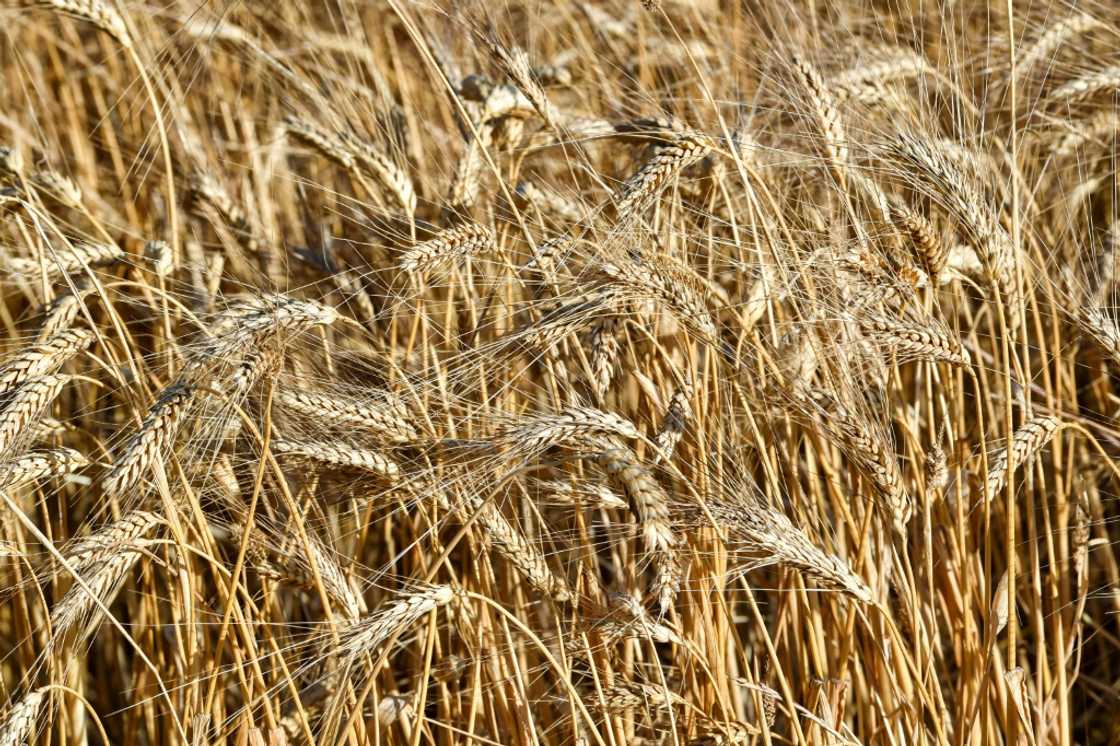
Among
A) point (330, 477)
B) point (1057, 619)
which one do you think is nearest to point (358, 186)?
point (330, 477)

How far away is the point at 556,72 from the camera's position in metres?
1.90

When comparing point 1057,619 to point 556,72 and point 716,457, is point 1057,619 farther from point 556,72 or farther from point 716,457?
point 556,72

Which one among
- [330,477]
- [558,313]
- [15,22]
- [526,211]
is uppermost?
[15,22]

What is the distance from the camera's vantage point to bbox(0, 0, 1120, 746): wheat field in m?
1.35

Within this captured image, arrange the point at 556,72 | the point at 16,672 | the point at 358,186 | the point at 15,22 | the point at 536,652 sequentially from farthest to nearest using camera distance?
the point at 15,22 → the point at 358,186 → the point at 16,672 → the point at 556,72 → the point at 536,652

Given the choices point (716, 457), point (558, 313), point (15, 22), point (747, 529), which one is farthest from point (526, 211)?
point (15, 22)

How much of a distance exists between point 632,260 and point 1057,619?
90 centimetres

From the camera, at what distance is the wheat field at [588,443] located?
1346 mm

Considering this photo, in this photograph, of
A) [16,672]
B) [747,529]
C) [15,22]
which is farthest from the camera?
[15,22]

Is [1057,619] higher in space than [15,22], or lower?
lower

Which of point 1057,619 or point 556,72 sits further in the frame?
point 556,72

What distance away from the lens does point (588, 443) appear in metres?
1.32

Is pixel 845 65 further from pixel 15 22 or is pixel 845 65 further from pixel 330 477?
pixel 15 22

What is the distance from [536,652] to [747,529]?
0.54m
